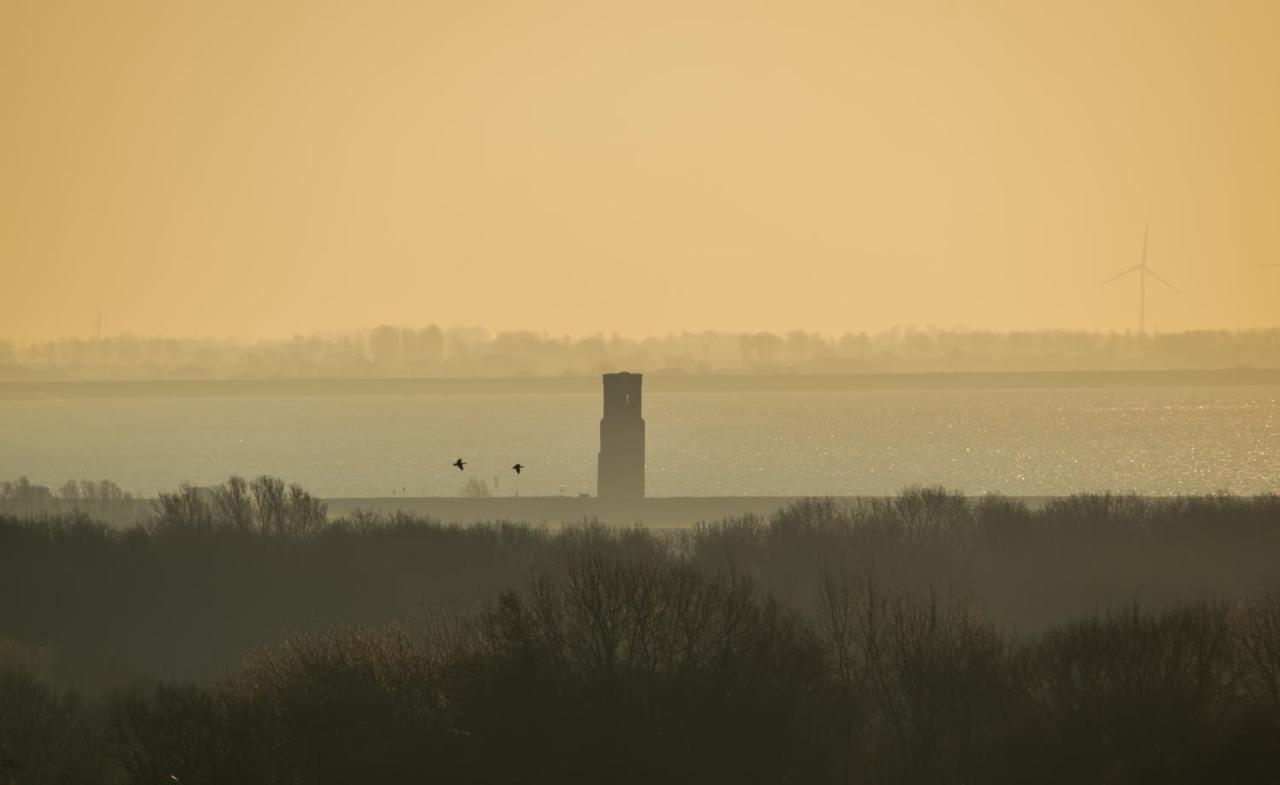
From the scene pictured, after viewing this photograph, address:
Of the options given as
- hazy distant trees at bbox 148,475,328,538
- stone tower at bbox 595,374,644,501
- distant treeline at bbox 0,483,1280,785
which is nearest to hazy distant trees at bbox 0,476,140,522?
hazy distant trees at bbox 148,475,328,538

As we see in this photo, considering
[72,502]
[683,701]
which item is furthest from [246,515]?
[683,701]

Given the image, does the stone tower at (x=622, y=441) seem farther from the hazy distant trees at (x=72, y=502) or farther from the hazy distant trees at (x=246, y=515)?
the hazy distant trees at (x=72, y=502)

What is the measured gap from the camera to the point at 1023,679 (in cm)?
4712

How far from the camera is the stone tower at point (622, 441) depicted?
123000 millimetres

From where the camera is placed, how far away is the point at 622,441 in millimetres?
125062

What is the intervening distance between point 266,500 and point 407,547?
55.7 ft

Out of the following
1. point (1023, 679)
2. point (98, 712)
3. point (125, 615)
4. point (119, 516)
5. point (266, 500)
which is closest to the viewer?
point (1023, 679)

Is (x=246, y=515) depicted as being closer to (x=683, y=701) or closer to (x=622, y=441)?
(x=622, y=441)

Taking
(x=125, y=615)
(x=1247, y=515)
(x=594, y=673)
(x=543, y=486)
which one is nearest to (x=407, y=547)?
(x=125, y=615)

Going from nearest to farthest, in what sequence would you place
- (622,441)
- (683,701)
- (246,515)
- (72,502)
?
1. (683,701)
2. (246,515)
3. (622,441)
4. (72,502)

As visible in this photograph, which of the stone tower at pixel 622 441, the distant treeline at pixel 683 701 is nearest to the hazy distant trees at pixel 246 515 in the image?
the stone tower at pixel 622 441

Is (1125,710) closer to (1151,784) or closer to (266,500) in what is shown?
(1151,784)

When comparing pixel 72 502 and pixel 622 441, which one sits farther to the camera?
pixel 72 502

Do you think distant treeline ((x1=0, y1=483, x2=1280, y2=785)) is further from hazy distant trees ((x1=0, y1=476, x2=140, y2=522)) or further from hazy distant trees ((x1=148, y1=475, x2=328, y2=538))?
hazy distant trees ((x1=0, y1=476, x2=140, y2=522))
